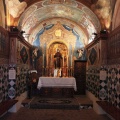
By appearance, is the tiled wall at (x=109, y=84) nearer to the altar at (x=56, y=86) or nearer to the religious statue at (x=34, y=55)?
the altar at (x=56, y=86)

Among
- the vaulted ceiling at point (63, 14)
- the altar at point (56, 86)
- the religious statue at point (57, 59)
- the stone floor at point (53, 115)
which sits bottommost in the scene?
the stone floor at point (53, 115)

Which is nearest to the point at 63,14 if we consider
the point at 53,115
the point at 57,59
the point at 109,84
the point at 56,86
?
the point at 57,59

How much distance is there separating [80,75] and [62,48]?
6.92 ft

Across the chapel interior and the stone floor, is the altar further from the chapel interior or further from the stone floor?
the stone floor

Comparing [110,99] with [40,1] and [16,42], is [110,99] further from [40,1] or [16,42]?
[40,1]

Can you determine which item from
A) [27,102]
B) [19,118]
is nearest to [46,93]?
[27,102]

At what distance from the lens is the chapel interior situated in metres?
7.49

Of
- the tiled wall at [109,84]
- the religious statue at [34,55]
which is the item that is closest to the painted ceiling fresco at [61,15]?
the religious statue at [34,55]

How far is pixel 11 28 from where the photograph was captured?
8.27 m

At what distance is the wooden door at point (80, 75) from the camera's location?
12328 millimetres

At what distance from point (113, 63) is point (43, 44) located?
6.38m

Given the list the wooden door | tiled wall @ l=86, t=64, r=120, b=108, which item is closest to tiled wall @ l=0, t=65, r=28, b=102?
tiled wall @ l=86, t=64, r=120, b=108

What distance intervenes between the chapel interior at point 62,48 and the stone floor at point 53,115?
40cm

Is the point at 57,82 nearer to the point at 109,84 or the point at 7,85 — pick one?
the point at 7,85
